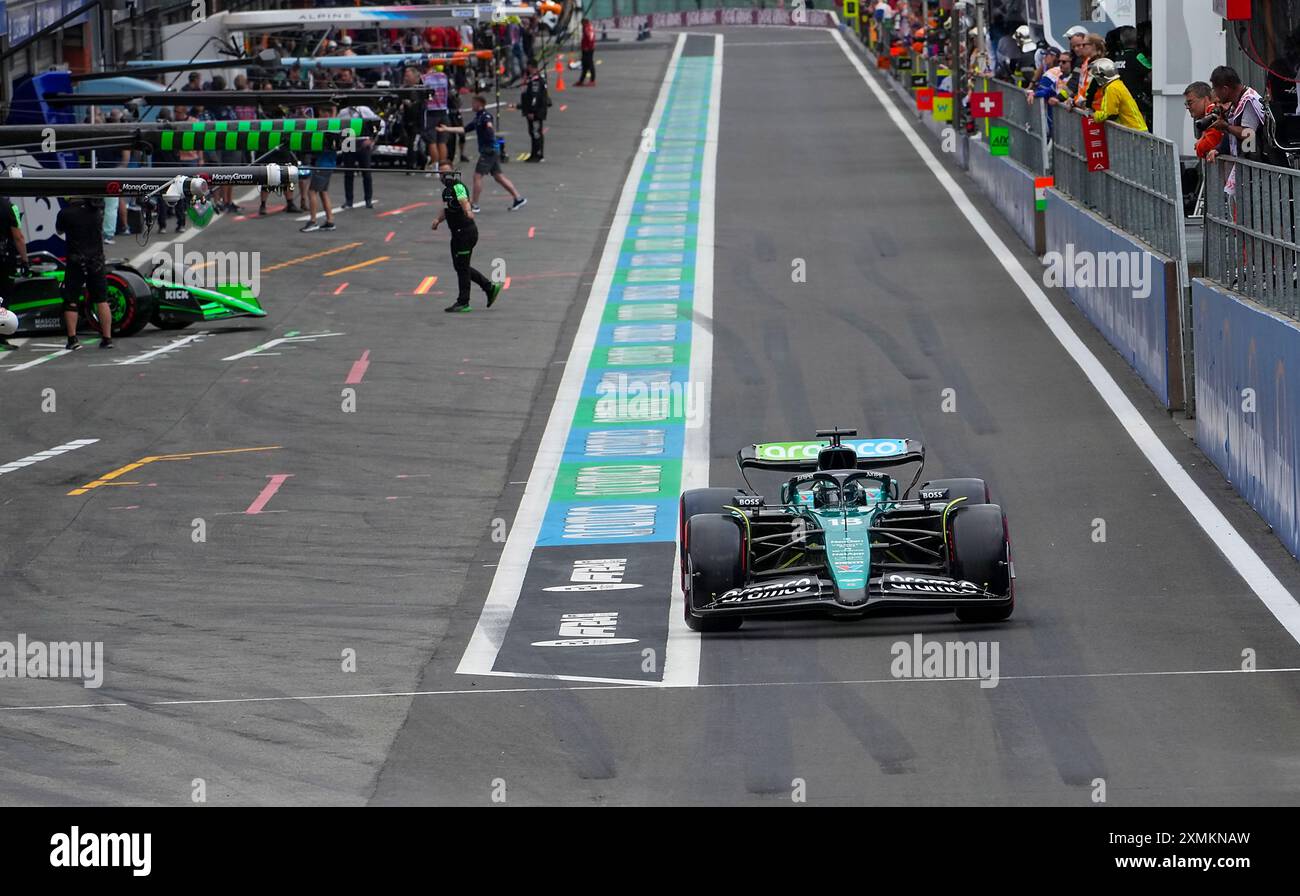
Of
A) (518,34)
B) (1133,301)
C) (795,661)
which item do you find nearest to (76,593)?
(795,661)

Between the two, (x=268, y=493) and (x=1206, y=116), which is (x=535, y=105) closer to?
(x=1206, y=116)

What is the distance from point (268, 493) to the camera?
17.9m

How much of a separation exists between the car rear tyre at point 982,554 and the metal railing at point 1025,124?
16537mm

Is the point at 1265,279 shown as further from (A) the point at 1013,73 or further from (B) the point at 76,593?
(A) the point at 1013,73

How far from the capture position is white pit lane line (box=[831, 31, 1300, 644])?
45.0 ft

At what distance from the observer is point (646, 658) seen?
504 inches

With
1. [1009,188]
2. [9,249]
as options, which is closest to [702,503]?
[9,249]

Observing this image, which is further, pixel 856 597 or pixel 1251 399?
pixel 1251 399

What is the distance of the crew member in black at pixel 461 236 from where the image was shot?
26.4 m

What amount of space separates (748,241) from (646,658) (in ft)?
65.1

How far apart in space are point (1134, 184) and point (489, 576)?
9.63 meters

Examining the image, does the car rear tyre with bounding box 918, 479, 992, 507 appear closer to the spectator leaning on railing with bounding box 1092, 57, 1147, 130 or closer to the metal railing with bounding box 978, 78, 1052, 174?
the spectator leaning on railing with bounding box 1092, 57, 1147, 130

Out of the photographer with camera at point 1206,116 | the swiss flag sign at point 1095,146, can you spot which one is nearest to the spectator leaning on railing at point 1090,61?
the swiss flag sign at point 1095,146
